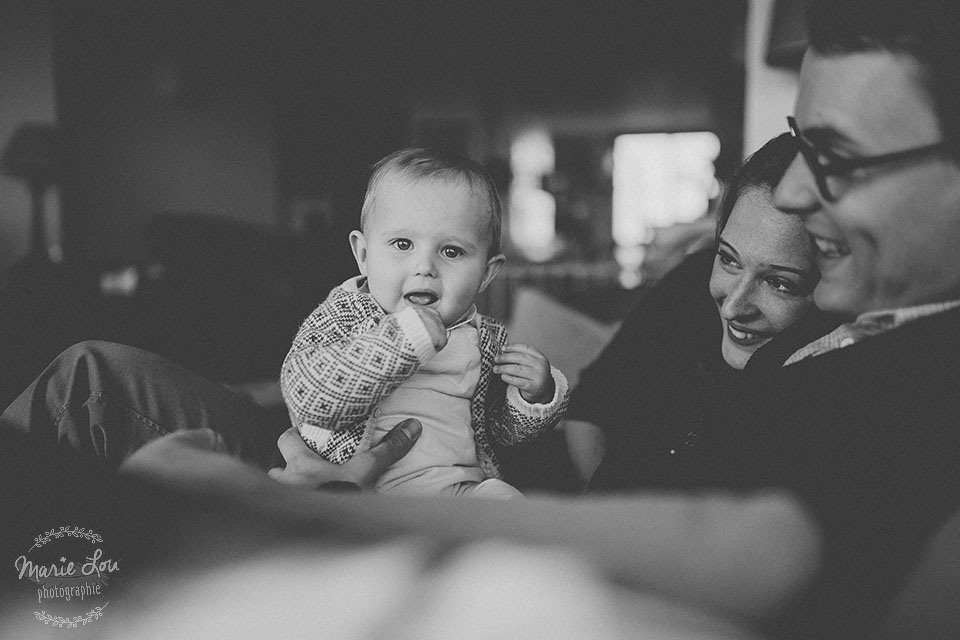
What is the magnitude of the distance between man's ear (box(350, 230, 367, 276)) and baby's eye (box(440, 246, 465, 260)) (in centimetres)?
13

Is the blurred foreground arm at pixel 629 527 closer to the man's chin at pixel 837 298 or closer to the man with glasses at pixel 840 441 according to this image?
the man with glasses at pixel 840 441

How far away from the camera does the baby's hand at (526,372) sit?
1118 mm

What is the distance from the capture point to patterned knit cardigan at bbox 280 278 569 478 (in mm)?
955

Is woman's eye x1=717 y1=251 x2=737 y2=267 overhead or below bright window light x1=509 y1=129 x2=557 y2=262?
overhead

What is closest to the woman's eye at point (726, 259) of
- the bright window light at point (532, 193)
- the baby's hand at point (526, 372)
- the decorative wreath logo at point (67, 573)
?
the baby's hand at point (526, 372)

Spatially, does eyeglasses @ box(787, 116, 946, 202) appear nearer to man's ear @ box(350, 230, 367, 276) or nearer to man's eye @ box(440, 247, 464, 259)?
man's eye @ box(440, 247, 464, 259)

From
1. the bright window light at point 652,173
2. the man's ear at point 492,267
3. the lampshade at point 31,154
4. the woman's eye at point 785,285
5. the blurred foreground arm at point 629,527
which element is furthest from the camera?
the bright window light at point 652,173

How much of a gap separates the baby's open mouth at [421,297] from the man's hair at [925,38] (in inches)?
23.7

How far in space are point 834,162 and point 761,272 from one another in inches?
15.2

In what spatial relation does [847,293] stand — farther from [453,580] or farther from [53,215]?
[53,215]

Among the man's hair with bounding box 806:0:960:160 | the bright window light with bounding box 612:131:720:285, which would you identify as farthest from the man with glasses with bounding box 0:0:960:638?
the bright window light with bounding box 612:131:720:285

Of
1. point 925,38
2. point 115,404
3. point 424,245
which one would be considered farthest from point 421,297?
point 925,38

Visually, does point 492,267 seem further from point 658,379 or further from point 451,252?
point 658,379

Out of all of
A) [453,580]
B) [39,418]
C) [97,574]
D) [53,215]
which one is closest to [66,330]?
[39,418]
